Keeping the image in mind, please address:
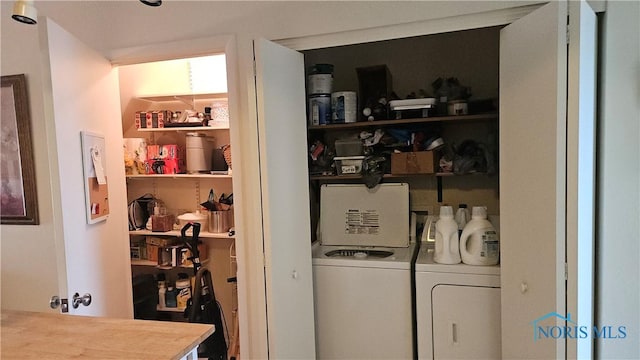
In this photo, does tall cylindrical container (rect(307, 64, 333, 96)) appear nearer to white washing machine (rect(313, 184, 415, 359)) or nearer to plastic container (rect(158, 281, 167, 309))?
white washing machine (rect(313, 184, 415, 359))

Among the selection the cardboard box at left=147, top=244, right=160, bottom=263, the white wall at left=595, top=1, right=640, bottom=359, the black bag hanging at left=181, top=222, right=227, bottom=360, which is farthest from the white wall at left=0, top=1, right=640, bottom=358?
the cardboard box at left=147, top=244, right=160, bottom=263

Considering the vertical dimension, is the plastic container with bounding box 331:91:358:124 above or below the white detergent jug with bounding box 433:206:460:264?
above

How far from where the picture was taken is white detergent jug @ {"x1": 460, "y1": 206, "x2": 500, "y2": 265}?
219cm

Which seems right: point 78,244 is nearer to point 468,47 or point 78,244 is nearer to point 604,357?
point 604,357

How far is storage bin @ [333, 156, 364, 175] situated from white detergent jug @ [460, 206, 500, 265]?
0.76 m

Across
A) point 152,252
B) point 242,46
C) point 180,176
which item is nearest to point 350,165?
point 242,46

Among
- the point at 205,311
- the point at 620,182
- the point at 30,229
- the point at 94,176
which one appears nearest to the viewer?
the point at 620,182

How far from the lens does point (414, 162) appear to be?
2.54 meters

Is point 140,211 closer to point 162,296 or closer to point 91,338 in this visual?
point 162,296

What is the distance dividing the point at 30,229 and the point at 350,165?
1.94 metres

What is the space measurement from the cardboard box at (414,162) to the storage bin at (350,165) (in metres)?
0.21

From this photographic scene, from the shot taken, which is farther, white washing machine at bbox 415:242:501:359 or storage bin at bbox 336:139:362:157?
storage bin at bbox 336:139:362:157

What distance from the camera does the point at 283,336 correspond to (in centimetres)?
201

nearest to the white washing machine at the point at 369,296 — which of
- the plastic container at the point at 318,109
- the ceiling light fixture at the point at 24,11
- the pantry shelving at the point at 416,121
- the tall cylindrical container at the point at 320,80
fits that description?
the pantry shelving at the point at 416,121
